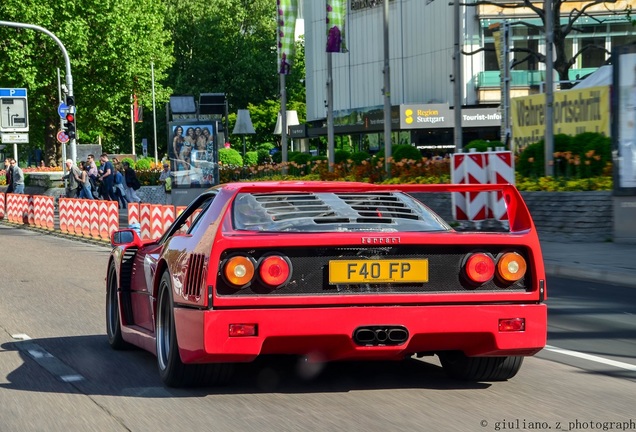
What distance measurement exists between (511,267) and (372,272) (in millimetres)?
798

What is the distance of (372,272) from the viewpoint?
677 cm

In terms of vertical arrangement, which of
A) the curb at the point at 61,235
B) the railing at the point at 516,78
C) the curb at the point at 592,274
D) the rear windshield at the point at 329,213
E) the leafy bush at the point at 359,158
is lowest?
the curb at the point at 61,235

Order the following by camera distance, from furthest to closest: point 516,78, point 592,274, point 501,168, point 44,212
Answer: point 516,78 < point 44,212 < point 501,168 < point 592,274

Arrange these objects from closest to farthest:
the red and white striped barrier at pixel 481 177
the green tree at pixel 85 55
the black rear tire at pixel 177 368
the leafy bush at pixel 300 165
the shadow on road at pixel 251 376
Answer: the black rear tire at pixel 177 368
the shadow on road at pixel 251 376
the red and white striped barrier at pixel 481 177
the leafy bush at pixel 300 165
the green tree at pixel 85 55

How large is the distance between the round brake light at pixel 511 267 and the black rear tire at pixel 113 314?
3.29 metres

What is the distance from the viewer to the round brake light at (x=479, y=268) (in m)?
6.89

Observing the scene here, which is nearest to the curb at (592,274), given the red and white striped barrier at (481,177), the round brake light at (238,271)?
the red and white striped barrier at (481,177)

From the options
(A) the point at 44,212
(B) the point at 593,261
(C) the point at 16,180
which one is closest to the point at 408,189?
(B) the point at 593,261

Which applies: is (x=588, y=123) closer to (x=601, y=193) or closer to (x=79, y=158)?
(x=601, y=193)

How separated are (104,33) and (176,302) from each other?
6308 centimetres

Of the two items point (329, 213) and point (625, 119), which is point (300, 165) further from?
point (329, 213)

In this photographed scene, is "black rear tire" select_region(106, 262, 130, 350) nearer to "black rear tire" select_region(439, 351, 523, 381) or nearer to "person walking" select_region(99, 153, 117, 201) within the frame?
"black rear tire" select_region(439, 351, 523, 381)

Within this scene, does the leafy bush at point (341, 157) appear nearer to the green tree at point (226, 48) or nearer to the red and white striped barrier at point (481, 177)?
the red and white striped barrier at point (481, 177)

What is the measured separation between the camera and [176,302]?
7.20m
